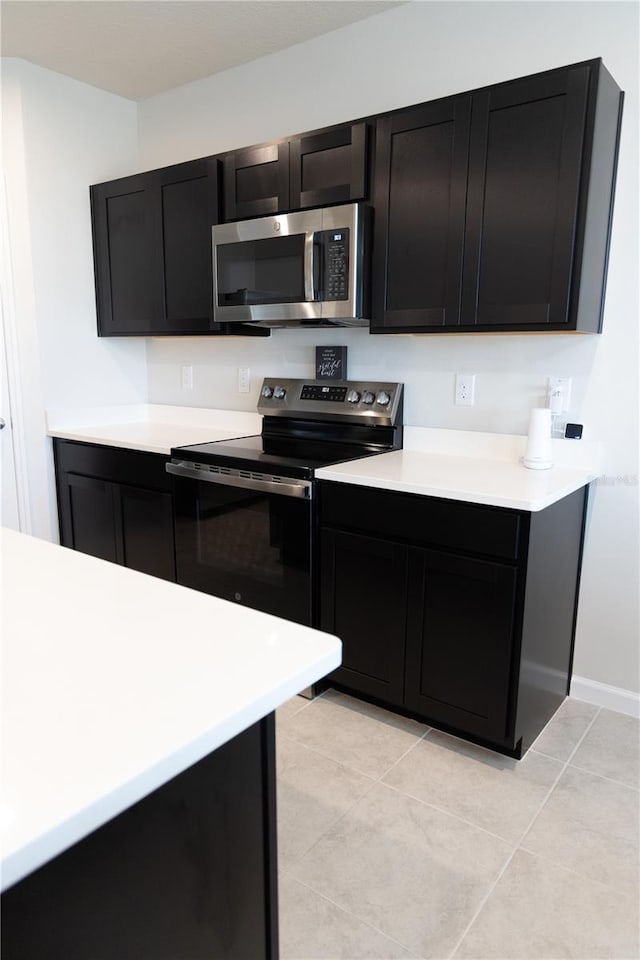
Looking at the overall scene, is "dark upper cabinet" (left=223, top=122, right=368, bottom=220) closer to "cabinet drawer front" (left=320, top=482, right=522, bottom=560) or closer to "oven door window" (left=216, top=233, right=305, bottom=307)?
"oven door window" (left=216, top=233, right=305, bottom=307)

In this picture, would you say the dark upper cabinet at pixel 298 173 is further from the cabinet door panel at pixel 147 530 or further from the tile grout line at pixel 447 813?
the tile grout line at pixel 447 813

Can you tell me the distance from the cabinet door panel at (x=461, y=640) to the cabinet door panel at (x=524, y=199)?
827 millimetres

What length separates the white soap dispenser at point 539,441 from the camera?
84.2 inches

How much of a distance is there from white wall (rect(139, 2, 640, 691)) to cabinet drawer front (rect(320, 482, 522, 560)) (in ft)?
1.99

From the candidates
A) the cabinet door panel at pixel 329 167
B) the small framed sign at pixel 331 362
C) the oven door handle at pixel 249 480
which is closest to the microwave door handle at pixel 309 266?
the cabinet door panel at pixel 329 167

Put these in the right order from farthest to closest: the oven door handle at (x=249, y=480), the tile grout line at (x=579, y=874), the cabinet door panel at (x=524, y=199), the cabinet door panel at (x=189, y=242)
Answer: the cabinet door panel at (x=189, y=242) < the oven door handle at (x=249, y=480) < the cabinet door panel at (x=524, y=199) < the tile grout line at (x=579, y=874)

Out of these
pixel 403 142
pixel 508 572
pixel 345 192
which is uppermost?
pixel 403 142

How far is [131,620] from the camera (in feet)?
2.98

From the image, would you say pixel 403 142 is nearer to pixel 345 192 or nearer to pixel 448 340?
pixel 345 192

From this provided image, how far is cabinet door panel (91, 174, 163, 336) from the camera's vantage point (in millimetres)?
2945

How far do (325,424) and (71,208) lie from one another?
1715 millimetres

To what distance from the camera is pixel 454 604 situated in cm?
200

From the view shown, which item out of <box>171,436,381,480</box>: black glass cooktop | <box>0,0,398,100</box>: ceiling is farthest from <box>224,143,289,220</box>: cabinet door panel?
<box>171,436,381,480</box>: black glass cooktop

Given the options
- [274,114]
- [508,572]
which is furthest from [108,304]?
[508,572]
